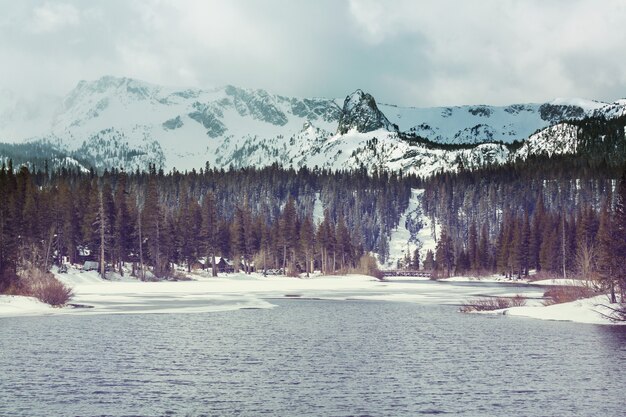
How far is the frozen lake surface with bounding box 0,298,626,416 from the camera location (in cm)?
2947

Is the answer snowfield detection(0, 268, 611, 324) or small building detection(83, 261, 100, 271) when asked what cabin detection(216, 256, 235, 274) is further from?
snowfield detection(0, 268, 611, 324)

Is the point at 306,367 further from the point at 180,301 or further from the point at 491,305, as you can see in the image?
the point at 180,301

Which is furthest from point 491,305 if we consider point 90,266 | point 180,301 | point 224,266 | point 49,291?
point 224,266

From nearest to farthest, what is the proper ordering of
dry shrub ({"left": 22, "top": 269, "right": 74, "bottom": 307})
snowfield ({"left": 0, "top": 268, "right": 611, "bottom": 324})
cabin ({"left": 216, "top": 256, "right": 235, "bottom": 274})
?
snowfield ({"left": 0, "top": 268, "right": 611, "bottom": 324})
dry shrub ({"left": 22, "top": 269, "right": 74, "bottom": 307})
cabin ({"left": 216, "top": 256, "right": 235, "bottom": 274})

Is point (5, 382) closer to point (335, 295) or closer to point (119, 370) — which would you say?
point (119, 370)

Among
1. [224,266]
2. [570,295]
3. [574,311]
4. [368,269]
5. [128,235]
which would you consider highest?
[128,235]

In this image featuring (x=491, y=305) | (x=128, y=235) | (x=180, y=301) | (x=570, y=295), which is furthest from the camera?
(x=128, y=235)

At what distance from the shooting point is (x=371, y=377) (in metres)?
35.8

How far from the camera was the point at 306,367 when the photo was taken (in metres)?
38.2

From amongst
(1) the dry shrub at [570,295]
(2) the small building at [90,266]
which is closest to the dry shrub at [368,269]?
(2) the small building at [90,266]

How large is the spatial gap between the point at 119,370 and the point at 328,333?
19220 mm

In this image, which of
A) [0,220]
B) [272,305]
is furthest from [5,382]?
[0,220]

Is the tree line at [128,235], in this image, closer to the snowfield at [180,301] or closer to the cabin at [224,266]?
the cabin at [224,266]

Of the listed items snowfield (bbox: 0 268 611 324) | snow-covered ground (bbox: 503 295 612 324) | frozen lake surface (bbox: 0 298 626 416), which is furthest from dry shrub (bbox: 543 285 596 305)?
frozen lake surface (bbox: 0 298 626 416)
